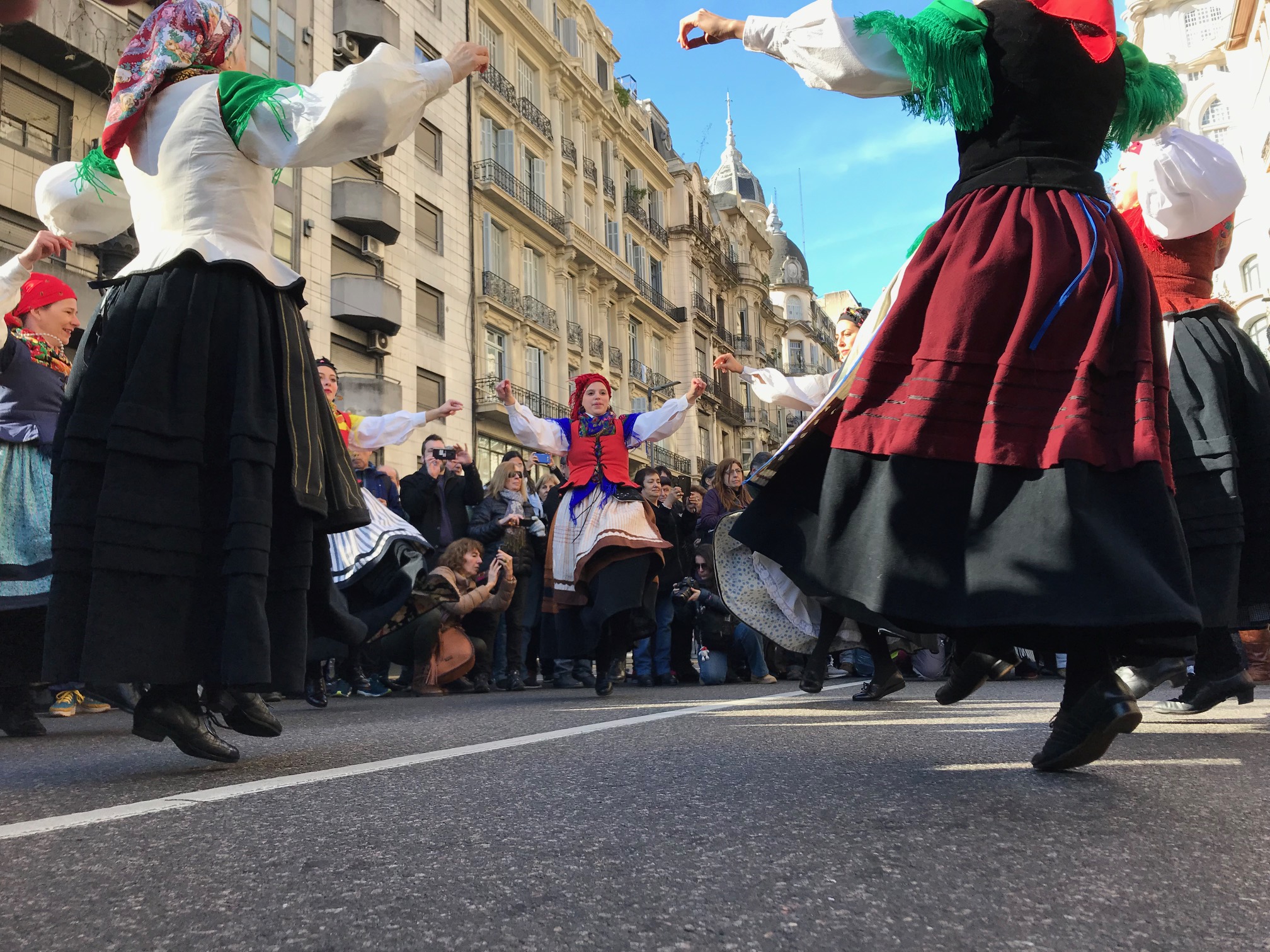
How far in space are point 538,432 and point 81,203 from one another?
4.76m

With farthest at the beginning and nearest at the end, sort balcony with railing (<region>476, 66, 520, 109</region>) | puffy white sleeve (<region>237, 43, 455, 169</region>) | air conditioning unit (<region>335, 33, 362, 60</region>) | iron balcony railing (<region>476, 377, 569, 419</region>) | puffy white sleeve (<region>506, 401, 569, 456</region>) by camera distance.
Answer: balcony with railing (<region>476, 66, 520, 109</region>), iron balcony railing (<region>476, 377, 569, 419</region>), air conditioning unit (<region>335, 33, 362, 60</region>), puffy white sleeve (<region>506, 401, 569, 456</region>), puffy white sleeve (<region>237, 43, 455, 169</region>)

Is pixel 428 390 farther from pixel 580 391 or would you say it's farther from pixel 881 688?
pixel 881 688

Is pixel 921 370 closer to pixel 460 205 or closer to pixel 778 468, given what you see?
pixel 778 468

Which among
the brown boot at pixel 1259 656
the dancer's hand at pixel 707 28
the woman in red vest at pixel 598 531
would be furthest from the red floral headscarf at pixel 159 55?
the brown boot at pixel 1259 656

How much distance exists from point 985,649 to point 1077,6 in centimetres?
167

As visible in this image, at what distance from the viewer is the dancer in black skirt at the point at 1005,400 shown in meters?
2.56

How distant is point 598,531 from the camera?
8.19 m

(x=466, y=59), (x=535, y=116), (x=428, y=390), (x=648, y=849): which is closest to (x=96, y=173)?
(x=466, y=59)

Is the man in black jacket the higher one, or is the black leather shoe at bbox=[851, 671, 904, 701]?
the man in black jacket

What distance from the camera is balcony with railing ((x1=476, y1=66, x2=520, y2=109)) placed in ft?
108

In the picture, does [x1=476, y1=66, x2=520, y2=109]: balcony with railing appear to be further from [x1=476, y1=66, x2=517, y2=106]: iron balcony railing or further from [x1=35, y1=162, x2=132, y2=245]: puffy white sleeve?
[x1=35, y1=162, x2=132, y2=245]: puffy white sleeve

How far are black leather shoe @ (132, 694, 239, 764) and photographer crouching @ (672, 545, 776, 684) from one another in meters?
6.78

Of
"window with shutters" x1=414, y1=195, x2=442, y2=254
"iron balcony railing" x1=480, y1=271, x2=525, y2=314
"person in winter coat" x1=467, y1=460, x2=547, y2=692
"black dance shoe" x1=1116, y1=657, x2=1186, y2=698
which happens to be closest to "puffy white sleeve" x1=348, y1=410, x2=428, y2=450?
"person in winter coat" x1=467, y1=460, x2=547, y2=692

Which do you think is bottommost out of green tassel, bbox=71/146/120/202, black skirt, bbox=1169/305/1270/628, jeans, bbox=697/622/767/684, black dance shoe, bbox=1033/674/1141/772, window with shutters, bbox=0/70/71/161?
black dance shoe, bbox=1033/674/1141/772
